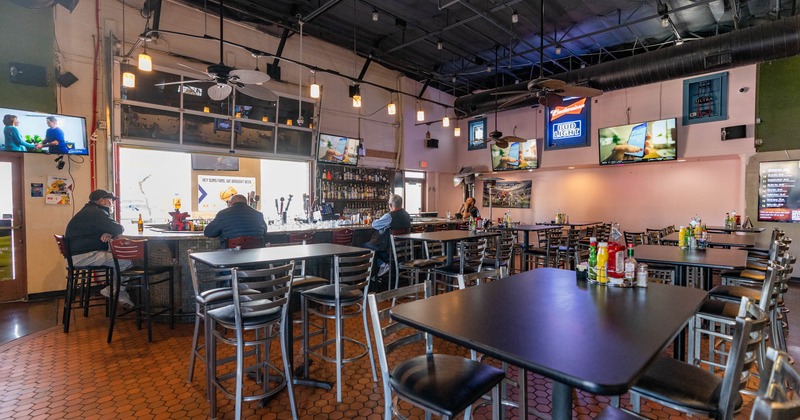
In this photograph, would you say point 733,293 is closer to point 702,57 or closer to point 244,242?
point 244,242

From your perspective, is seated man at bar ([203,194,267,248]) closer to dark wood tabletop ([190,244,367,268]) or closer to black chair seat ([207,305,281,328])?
dark wood tabletop ([190,244,367,268])

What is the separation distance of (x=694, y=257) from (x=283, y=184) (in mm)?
7868

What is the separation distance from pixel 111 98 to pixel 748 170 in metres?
12.0

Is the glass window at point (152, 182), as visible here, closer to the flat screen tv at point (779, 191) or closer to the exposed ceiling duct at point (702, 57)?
the exposed ceiling duct at point (702, 57)

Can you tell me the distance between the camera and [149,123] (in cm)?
646

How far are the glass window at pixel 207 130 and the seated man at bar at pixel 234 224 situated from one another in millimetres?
3247

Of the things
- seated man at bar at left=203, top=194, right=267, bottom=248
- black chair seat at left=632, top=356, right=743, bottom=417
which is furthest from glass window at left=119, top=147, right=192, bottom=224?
black chair seat at left=632, top=356, right=743, bottom=417

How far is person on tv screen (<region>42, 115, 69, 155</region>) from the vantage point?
553cm

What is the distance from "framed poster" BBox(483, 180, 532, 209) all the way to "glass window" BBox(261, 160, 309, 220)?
6.23 metres

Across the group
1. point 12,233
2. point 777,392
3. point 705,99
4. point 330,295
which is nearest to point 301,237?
point 330,295

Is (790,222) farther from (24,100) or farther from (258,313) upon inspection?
(24,100)

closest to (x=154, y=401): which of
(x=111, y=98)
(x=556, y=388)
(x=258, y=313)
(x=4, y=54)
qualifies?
(x=258, y=313)

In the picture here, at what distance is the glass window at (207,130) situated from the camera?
6.86m

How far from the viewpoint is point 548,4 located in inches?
270
